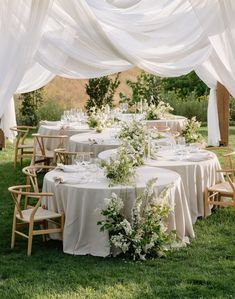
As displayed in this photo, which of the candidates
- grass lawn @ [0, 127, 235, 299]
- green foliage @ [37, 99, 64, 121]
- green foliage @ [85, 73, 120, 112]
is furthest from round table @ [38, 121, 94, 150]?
green foliage @ [85, 73, 120, 112]

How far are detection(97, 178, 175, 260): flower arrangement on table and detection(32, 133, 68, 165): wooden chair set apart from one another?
15.3ft

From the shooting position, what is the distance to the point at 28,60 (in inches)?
227

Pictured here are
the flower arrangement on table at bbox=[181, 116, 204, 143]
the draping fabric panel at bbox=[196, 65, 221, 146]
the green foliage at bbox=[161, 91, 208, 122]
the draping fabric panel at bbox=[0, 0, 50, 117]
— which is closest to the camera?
the draping fabric panel at bbox=[0, 0, 50, 117]

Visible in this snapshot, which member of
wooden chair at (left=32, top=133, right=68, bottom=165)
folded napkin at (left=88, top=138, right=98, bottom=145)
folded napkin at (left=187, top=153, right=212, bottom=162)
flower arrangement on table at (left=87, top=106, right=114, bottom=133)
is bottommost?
wooden chair at (left=32, top=133, right=68, bottom=165)

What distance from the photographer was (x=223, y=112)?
15500 mm

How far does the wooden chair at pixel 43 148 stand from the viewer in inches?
445

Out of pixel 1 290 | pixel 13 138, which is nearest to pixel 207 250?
pixel 1 290

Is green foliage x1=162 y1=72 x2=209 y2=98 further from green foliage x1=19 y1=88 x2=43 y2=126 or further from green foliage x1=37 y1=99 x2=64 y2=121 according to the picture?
green foliage x1=19 y1=88 x2=43 y2=126

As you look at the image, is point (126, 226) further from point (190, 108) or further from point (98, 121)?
point (190, 108)

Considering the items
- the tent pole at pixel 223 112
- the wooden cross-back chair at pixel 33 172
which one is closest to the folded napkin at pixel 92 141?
the wooden cross-back chair at pixel 33 172

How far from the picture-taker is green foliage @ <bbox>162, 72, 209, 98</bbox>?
2266cm

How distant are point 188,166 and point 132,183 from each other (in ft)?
5.06

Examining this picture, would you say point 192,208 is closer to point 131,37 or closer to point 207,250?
point 207,250

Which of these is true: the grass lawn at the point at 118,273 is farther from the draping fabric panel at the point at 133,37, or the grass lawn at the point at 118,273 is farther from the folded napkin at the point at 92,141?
the folded napkin at the point at 92,141
